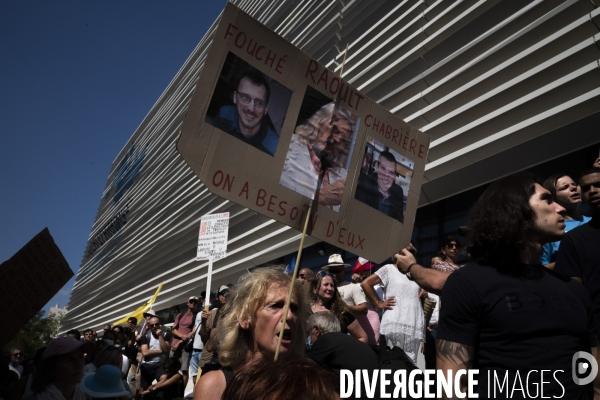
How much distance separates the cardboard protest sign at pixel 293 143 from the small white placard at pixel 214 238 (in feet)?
15.2

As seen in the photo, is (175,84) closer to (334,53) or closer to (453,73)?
(334,53)

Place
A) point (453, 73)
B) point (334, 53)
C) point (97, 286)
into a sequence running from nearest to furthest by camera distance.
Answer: point (453, 73) < point (334, 53) < point (97, 286)

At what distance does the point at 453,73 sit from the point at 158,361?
6943mm

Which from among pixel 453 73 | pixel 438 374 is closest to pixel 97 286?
pixel 453 73

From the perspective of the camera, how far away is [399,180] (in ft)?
11.1

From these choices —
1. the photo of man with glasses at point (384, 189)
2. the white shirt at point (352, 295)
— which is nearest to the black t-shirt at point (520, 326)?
the photo of man with glasses at point (384, 189)

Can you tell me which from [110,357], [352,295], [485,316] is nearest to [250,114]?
[485,316]

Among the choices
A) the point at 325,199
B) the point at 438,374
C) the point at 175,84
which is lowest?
the point at 438,374

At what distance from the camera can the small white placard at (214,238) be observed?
7688 millimetres

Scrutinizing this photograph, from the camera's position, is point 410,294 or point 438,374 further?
point 410,294

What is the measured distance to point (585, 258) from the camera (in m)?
2.39

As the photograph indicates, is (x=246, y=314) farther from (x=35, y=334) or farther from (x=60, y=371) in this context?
(x=35, y=334)

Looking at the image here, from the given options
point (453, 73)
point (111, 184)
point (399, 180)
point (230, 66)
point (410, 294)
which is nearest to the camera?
point (230, 66)

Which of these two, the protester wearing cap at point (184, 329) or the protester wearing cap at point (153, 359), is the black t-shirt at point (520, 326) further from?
the protester wearing cap at point (153, 359)
